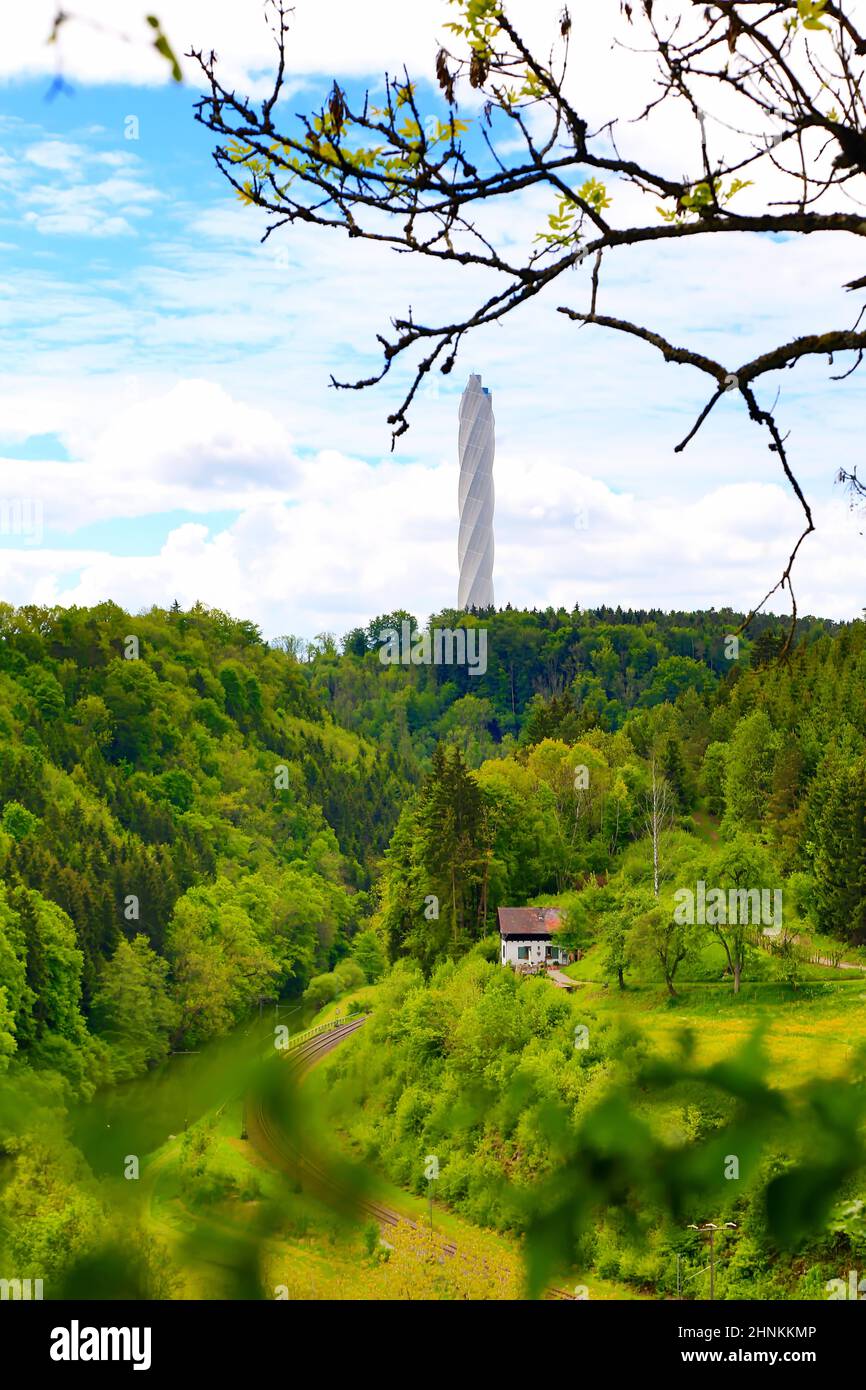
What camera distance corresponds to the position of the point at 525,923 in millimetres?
38812

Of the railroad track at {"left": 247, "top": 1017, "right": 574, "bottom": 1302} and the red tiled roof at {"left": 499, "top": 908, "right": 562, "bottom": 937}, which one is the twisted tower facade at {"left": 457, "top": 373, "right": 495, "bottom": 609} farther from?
the railroad track at {"left": 247, "top": 1017, "right": 574, "bottom": 1302}

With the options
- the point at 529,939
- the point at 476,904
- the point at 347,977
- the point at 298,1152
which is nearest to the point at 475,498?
the point at 476,904

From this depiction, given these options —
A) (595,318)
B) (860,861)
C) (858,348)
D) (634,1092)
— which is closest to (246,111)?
(595,318)

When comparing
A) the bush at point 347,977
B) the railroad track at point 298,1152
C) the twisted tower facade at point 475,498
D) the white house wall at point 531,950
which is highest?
the twisted tower facade at point 475,498

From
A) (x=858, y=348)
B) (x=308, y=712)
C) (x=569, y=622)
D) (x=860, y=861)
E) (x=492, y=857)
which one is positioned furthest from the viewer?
(x=569, y=622)

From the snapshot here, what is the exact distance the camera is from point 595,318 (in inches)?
124

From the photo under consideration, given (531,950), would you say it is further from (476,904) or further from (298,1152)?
(298,1152)

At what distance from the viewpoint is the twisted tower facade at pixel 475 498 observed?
14412 centimetres

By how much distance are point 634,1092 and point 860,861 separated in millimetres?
36036

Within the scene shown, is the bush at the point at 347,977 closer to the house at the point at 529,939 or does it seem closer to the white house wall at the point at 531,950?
the white house wall at the point at 531,950

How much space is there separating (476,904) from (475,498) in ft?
361

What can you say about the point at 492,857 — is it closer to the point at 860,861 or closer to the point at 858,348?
the point at 860,861

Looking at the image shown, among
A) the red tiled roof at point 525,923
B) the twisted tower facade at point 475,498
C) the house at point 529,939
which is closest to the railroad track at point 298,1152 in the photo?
the house at point 529,939
